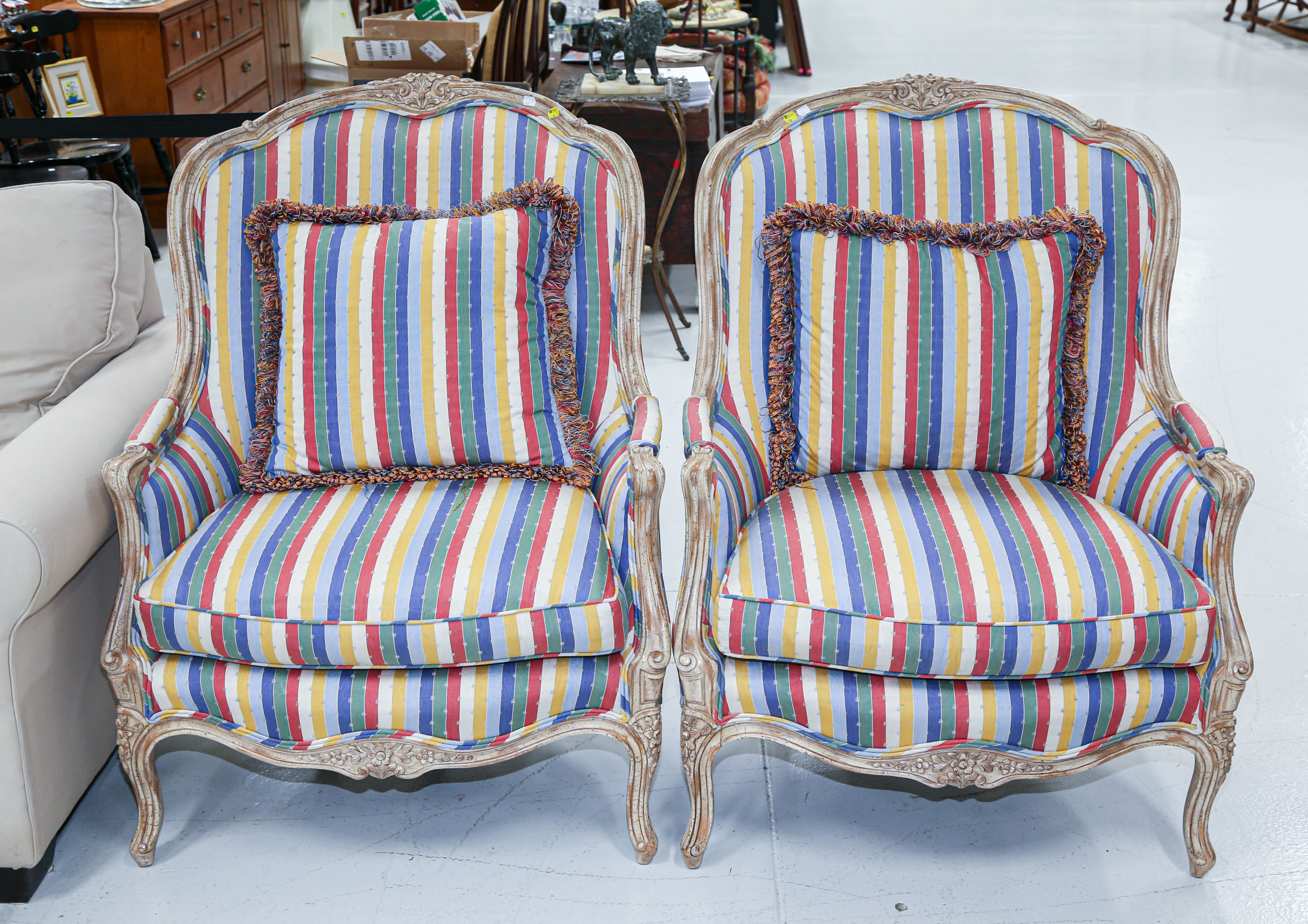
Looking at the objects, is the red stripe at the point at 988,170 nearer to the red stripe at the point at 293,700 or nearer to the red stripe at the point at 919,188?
the red stripe at the point at 919,188

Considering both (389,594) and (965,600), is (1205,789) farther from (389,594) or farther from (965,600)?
(389,594)

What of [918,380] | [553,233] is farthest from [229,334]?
[918,380]

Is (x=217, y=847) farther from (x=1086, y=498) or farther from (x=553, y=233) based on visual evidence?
(x=1086, y=498)

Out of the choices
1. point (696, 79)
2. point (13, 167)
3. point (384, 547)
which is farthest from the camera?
point (13, 167)

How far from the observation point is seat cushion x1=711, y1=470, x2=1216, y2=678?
1521 millimetres

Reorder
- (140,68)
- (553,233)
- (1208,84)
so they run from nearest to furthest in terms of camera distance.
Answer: (553,233) → (140,68) → (1208,84)

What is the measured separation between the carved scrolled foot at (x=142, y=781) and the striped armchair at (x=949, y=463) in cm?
76

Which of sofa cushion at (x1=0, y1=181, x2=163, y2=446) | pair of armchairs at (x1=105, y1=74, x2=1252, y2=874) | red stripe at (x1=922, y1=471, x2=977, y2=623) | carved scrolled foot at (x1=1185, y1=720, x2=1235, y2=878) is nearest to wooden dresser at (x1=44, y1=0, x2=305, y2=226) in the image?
sofa cushion at (x1=0, y1=181, x2=163, y2=446)

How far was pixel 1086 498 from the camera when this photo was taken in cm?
176

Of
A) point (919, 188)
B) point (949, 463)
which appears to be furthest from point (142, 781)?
point (919, 188)

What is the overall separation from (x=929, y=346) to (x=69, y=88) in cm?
321

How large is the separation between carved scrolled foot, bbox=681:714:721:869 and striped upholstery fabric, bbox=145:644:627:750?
12cm

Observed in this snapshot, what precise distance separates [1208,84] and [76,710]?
6.28 m

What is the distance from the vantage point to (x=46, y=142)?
12.5 feet
